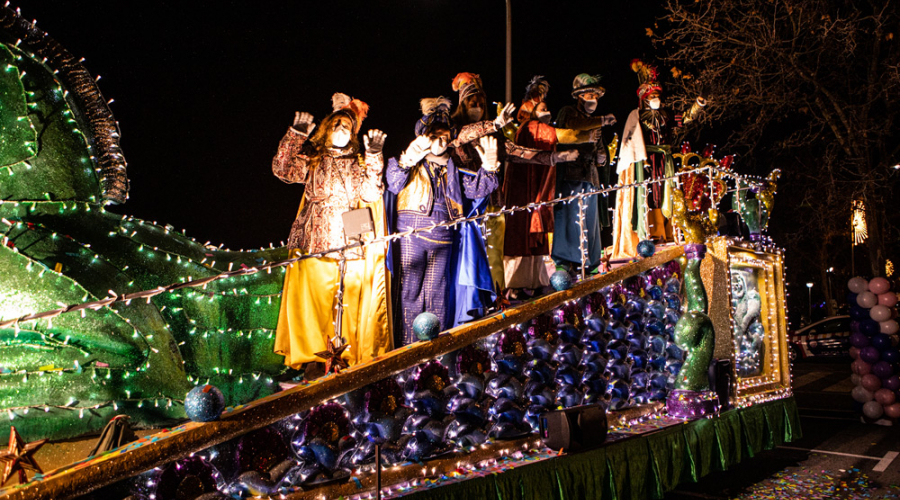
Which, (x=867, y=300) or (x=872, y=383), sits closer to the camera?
(x=872, y=383)

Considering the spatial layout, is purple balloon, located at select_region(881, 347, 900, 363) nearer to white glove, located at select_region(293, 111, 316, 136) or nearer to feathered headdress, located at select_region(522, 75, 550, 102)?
feathered headdress, located at select_region(522, 75, 550, 102)

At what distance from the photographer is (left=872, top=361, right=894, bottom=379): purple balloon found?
791 centimetres

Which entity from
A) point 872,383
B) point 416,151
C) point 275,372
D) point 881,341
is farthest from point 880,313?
point 275,372

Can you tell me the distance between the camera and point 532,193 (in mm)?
6234

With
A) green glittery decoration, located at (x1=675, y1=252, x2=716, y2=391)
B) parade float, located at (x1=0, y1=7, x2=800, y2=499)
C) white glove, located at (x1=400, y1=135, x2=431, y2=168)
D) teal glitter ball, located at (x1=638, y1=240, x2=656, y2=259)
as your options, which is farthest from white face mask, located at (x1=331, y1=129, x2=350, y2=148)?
green glittery decoration, located at (x1=675, y1=252, x2=716, y2=391)

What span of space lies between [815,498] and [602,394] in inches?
83.4

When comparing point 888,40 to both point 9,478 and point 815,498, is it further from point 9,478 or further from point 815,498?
point 9,478

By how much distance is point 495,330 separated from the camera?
3.84 metres

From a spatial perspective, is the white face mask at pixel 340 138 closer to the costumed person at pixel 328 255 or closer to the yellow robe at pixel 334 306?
the costumed person at pixel 328 255

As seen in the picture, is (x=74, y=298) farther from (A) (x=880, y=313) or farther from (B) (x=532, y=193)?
(A) (x=880, y=313)

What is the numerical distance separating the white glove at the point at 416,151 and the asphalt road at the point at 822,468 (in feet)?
12.1

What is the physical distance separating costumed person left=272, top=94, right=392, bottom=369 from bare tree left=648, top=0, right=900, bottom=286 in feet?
28.1

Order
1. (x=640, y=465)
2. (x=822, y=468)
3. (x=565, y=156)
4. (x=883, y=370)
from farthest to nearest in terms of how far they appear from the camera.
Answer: (x=883, y=370)
(x=822, y=468)
(x=565, y=156)
(x=640, y=465)

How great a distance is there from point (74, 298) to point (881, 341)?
918 cm
